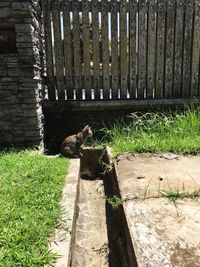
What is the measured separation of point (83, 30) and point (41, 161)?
243 centimetres

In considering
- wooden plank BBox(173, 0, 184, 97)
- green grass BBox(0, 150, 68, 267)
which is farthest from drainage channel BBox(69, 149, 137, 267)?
wooden plank BBox(173, 0, 184, 97)

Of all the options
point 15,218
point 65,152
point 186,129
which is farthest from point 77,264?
point 186,129

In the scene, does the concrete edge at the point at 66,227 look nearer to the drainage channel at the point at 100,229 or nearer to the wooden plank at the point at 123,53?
Result: the drainage channel at the point at 100,229

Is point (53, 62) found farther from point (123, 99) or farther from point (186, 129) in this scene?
point (186, 129)

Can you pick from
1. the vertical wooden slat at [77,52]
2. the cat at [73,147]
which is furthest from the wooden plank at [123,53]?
the cat at [73,147]

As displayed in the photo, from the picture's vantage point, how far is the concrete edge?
84.0 inches

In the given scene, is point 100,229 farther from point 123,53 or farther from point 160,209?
point 123,53

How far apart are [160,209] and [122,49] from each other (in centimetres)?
339

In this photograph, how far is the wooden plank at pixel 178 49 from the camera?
532cm

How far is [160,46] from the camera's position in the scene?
540 centimetres

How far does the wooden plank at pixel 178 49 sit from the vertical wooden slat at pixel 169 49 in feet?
0.24

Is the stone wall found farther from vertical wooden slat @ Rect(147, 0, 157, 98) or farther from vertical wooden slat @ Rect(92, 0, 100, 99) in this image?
vertical wooden slat @ Rect(147, 0, 157, 98)

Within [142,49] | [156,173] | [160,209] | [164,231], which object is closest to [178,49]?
[142,49]

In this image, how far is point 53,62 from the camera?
5363 millimetres
